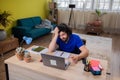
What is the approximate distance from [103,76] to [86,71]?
0.56ft

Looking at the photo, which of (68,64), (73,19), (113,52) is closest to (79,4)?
(73,19)

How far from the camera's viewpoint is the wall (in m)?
4.00

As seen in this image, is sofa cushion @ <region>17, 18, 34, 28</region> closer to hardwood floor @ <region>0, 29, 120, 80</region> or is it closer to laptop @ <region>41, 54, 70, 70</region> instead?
hardwood floor @ <region>0, 29, 120, 80</region>

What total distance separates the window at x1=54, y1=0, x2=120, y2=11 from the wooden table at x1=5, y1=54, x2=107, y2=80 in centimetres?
436

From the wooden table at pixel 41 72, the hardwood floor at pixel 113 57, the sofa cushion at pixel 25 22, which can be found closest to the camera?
the wooden table at pixel 41 72

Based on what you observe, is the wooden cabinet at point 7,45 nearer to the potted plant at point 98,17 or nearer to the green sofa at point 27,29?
the green sofa at point 27,29

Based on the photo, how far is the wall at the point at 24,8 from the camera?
3995 millimetres

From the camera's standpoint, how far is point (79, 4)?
19.2ft

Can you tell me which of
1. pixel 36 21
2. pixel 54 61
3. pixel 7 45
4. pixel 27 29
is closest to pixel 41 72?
pixel 54 61

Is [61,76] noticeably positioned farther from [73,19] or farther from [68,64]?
[73,19]

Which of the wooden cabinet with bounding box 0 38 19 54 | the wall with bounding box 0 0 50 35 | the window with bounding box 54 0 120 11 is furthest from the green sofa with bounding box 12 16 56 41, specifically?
the window with bounding box 54 0 120 11

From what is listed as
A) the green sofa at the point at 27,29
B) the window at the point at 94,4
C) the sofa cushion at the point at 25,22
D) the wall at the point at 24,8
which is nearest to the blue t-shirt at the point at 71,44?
the green sofa at the point at 27,29

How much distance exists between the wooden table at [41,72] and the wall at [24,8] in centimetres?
273

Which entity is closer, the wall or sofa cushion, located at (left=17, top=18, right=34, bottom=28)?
the wall
